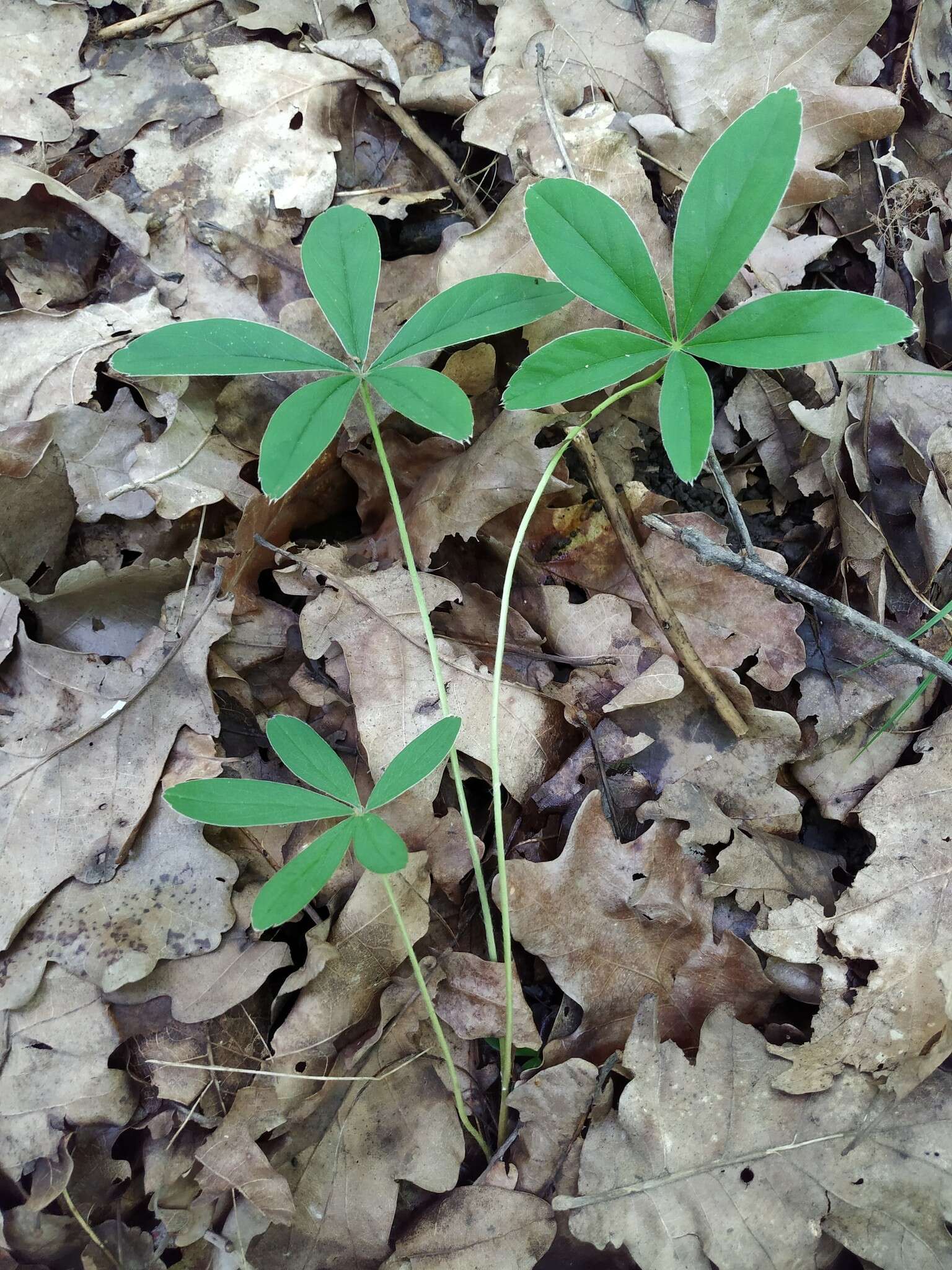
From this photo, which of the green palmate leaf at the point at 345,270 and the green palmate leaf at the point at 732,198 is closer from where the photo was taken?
the green palmate leaf at the point at 732,198

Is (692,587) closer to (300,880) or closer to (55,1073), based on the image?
(300,880)

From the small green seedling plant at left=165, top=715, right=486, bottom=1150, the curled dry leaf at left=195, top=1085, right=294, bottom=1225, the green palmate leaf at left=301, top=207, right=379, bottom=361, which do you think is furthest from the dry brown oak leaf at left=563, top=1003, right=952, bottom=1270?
the green palmate leaf at left=301, top=207, right=379, bottom=361

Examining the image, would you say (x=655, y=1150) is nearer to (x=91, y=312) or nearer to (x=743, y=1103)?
(x=743, y=1103)

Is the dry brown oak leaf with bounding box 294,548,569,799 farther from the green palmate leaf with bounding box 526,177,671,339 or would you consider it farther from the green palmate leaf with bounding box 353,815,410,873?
the green palmate leaf with bounding box 526,177,671,339

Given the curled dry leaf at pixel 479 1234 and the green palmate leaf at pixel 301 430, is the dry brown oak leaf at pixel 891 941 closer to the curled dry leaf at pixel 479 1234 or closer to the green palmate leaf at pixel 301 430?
the curled dry leaf at pixel 479 1234

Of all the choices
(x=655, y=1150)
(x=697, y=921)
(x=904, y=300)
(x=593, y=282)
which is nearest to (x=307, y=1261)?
(x=655, y=1150)

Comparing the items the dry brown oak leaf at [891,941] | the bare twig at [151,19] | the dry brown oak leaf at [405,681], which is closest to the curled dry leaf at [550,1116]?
the dry brown oak leaf at [891,941]
